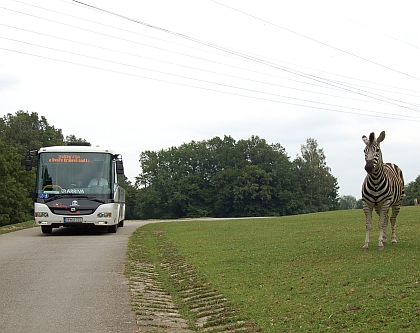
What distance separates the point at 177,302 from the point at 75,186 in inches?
612

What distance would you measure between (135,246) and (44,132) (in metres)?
93.9

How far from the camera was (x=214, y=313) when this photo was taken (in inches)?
369

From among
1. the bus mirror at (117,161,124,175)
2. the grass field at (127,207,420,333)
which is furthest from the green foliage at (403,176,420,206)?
the grass field at (127,207,420,333)

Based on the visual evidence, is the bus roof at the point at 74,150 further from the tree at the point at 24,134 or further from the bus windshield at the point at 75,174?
the tree at the point at 24,134

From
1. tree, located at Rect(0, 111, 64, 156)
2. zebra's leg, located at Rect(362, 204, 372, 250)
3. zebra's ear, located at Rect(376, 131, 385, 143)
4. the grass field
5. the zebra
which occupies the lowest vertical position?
the grass field

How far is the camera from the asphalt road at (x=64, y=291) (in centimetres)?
873

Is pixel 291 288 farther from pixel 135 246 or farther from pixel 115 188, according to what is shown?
pixel 115 188

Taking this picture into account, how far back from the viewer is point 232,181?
4380 inches

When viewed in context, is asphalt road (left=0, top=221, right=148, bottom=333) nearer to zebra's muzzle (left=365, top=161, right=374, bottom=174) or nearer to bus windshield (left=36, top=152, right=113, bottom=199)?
bus windshield (left=36, top=152, right=113, bottom=199)

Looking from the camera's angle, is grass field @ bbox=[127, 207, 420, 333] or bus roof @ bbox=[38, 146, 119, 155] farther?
bus roof @ bbox=[38, 146, 119, 155]

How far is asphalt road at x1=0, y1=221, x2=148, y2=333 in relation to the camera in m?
8.73

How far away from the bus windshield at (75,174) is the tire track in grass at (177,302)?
369 inches

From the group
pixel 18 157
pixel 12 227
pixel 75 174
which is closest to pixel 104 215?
pixel 75 174

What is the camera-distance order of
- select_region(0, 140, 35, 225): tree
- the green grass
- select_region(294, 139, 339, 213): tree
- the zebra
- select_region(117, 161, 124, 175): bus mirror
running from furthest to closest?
select_region(294, 139, 339, 213): tree < select_region(0, 140, 35, 225): tree < the green grass < select_region(117, 161, 124, 175): bus mirror < the zebra
